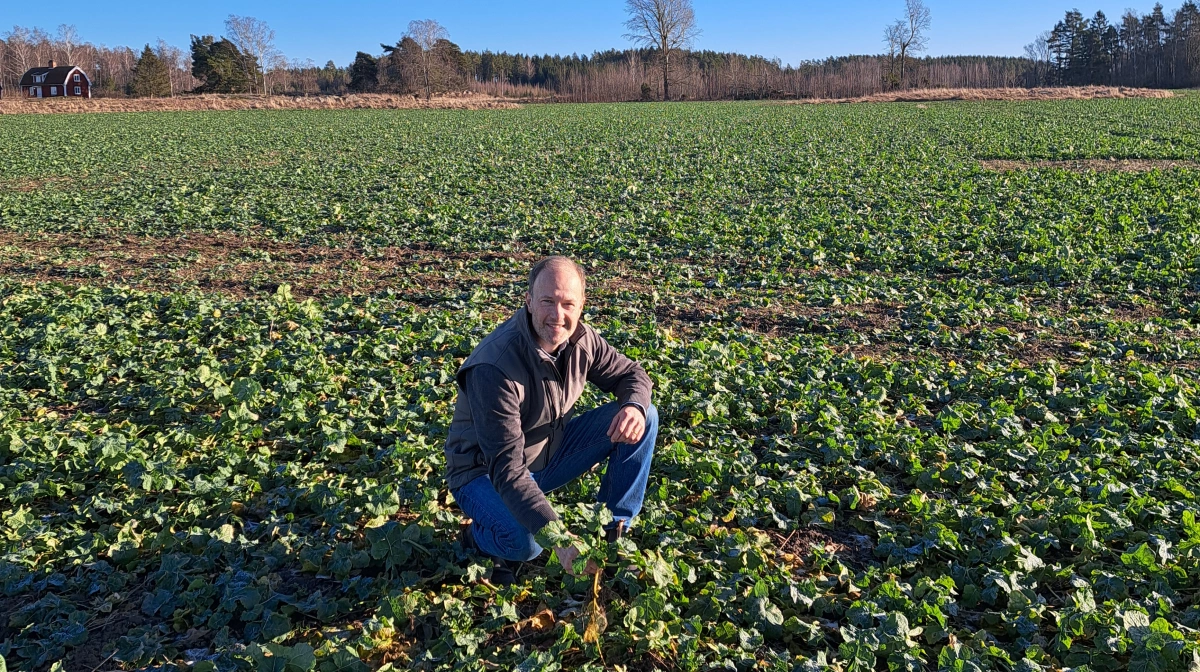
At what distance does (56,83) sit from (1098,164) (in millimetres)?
102083

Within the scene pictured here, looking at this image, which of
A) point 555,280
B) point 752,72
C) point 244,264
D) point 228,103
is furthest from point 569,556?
point 752,72

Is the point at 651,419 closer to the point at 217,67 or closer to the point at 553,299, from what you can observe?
the point at 553,299

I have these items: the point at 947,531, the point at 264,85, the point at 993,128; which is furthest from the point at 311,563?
the point at 264,85

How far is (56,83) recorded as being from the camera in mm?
87562

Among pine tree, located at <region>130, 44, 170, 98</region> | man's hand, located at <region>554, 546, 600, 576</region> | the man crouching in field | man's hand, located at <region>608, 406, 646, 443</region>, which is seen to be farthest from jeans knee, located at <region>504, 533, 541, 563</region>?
pine tree, located at <region>130, 44, 170, 98</region>

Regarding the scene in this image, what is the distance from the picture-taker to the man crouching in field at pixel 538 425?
3.46 metres

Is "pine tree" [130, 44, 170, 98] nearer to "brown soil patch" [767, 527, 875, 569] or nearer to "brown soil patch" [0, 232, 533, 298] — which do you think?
"brown soil patch" [0, 232, 533, 298]

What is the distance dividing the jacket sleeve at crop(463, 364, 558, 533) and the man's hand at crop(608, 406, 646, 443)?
20.5 inches

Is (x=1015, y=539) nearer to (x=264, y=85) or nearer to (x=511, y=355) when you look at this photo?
(x=511, y=355)

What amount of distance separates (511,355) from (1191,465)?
4563 mm

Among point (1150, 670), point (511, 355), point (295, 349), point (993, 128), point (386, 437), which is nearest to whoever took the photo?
point (1150, 670)

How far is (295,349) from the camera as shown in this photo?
7262 mm

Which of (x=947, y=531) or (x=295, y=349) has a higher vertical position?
(x=295, y=349)

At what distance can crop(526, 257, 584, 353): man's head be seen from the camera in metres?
3.56
